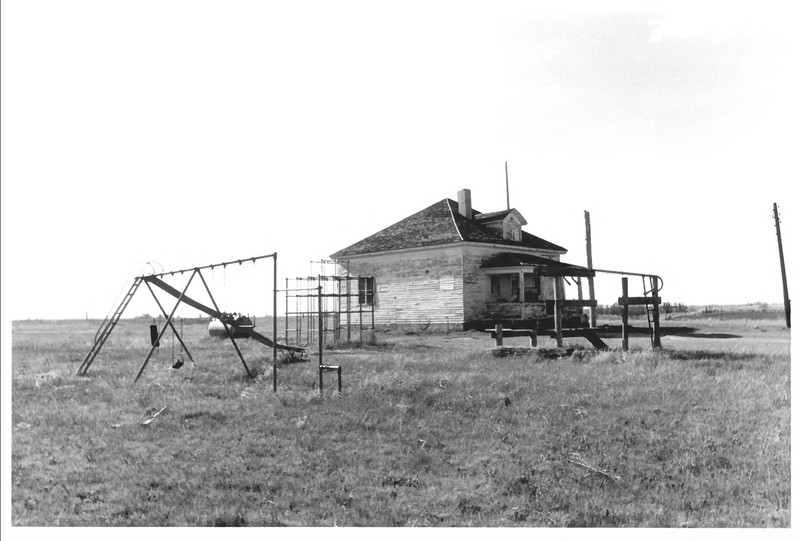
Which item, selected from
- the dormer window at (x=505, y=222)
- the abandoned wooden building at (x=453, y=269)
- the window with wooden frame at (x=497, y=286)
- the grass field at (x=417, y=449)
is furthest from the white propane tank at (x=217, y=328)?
the dormer window at (x=505, y=222)

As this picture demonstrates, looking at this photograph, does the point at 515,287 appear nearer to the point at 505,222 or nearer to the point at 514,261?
the point at 514,261

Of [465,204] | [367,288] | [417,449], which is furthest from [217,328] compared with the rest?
[417,449]

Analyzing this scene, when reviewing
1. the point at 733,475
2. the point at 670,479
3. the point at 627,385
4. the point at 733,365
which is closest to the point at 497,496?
the point at 670,479

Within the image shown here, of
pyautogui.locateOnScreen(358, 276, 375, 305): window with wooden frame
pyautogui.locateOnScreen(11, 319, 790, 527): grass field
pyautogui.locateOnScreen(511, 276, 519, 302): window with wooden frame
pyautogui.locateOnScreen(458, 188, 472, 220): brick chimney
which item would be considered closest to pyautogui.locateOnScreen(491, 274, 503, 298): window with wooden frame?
pyautogui.locateOnScreen(511, 276, 519, 302): window with wooden frame

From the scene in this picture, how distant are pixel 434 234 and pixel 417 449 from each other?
1909cm

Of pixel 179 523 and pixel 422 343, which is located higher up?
pixel 422 343

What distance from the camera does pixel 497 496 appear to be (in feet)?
22.8

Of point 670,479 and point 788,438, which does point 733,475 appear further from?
point 788,438

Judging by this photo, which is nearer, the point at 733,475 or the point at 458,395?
the point at 733,475

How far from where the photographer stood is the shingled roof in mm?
26141

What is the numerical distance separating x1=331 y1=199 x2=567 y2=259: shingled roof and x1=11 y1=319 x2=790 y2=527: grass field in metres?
13.7

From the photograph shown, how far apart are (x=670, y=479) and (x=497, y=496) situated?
222 cm

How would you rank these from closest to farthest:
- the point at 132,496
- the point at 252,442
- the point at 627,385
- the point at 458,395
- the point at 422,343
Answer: the point at 132,496, the point at 252,442, the point at 458,395, the point at 627,385, the point at 422,343

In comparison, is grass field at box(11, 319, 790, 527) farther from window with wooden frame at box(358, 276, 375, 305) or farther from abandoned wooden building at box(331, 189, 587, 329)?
window with wooden frame at box(358, 276, 375, 305)
